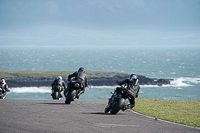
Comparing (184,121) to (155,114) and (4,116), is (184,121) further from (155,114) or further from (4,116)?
(4,116)

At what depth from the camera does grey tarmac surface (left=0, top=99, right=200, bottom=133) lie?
11.4 meters

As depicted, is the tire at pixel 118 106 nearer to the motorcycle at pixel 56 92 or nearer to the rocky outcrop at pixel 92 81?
the motorcycle at pixel 56 92

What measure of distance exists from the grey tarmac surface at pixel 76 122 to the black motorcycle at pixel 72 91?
A: 2.57 metres

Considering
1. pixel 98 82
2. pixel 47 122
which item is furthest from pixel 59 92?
pixel 98 82

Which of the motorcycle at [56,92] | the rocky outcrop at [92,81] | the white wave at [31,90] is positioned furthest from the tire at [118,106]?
the rocky outcrop at [92,81]

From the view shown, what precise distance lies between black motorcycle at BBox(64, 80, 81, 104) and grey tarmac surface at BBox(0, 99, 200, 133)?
257 cm

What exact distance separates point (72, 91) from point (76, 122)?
585cm

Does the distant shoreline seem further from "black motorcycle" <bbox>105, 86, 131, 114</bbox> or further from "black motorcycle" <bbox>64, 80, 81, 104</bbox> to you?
"black motorcycle" <bbox>105, 86, 131, 114</bbox>

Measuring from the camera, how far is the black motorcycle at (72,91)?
18375mm

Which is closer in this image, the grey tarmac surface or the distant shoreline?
the grey tarmac surface

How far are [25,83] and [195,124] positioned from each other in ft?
334

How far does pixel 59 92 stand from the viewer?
23172mm

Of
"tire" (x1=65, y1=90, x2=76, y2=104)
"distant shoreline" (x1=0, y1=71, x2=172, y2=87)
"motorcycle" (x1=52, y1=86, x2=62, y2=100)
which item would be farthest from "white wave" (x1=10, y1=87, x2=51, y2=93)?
"tire" (x1=65, y1=90, x2=76, y2=104)

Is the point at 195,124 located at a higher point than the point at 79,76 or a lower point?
lower
